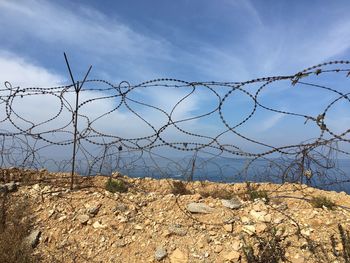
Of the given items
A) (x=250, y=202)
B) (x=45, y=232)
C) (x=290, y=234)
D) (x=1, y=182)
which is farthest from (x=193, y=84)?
(x=1, y=182)

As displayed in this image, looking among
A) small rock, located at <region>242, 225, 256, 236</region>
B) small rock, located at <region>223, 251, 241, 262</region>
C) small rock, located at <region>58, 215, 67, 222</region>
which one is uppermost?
small rock, located at <region>242, 225, 256, 236</region>

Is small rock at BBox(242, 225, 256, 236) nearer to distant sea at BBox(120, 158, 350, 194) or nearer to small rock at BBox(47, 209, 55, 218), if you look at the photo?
distant sea at BBox(120, 158, 350, 194)

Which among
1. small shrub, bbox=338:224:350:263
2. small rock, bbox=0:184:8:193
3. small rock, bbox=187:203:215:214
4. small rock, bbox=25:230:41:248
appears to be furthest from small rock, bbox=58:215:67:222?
small shrub, bbox=338:224:350:263

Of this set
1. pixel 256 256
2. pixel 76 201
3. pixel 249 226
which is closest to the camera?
pixel 256 256

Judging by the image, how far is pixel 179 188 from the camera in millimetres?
9109

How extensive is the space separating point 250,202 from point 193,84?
2.08 metres

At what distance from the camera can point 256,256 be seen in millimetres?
5949

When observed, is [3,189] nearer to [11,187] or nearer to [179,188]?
[11,187]

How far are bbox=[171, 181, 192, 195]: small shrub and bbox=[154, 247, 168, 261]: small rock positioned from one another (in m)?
2.45

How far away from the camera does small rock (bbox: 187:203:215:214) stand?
697cm

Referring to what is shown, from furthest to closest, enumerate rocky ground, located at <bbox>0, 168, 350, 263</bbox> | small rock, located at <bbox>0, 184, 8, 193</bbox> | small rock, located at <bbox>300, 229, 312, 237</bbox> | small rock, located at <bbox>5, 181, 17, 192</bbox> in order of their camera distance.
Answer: small rock, located at <bbox>5, 181, 17, 192</bbox>, small rock, located at <bbox>0, 184, 8, 193</bbox>, small rock, located at <bbox>300, 229, 312, 237</bbox>, rocky ground, located at <bbox>0, 168, 350, 263</bbox>

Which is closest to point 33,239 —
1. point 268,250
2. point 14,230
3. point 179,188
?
point 14,230

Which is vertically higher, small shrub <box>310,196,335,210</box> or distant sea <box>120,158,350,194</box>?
distant sea <box>120,158,350,194</box>

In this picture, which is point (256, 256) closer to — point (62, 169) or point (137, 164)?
point (137, 164)
